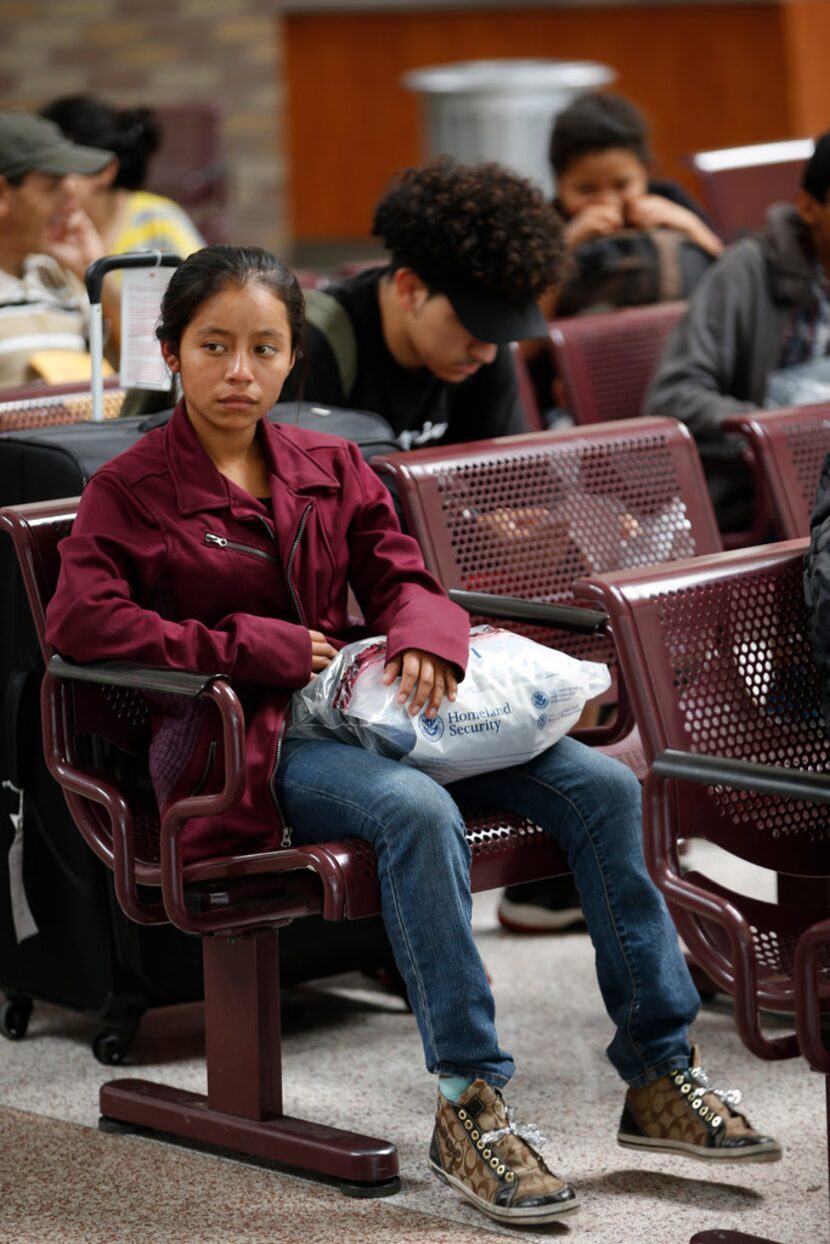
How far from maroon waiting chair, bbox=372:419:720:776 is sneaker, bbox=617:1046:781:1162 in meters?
0.54

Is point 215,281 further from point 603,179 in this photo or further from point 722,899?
point 603,179

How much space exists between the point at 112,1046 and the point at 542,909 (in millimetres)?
974

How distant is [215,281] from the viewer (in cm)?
264

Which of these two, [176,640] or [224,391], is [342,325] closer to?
[224,391]

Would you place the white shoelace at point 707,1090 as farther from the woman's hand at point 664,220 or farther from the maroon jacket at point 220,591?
the woman's hand at point 664,220

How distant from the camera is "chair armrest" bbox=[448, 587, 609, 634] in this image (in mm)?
2831

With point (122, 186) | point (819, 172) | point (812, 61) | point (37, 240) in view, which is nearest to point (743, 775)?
point (819, 172)

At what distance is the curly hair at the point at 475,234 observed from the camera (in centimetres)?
326

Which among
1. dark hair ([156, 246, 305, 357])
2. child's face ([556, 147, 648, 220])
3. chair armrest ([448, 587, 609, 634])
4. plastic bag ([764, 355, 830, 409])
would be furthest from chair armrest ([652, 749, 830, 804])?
child's face ([556, 147, 648, 220])

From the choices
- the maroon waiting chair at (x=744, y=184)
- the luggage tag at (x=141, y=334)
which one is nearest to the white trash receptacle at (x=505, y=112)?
the maroon waiting chair at (x=744, y=184)

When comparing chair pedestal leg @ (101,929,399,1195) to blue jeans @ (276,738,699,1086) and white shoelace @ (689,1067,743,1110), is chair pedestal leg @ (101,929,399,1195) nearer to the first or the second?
blue jeans @ (276,738,699,1086)

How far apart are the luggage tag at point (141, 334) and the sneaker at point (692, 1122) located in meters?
A: 1.28

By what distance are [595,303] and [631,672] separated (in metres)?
2.86

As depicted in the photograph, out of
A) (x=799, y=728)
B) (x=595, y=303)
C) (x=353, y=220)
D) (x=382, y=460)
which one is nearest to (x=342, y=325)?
(x=382, y=460)
